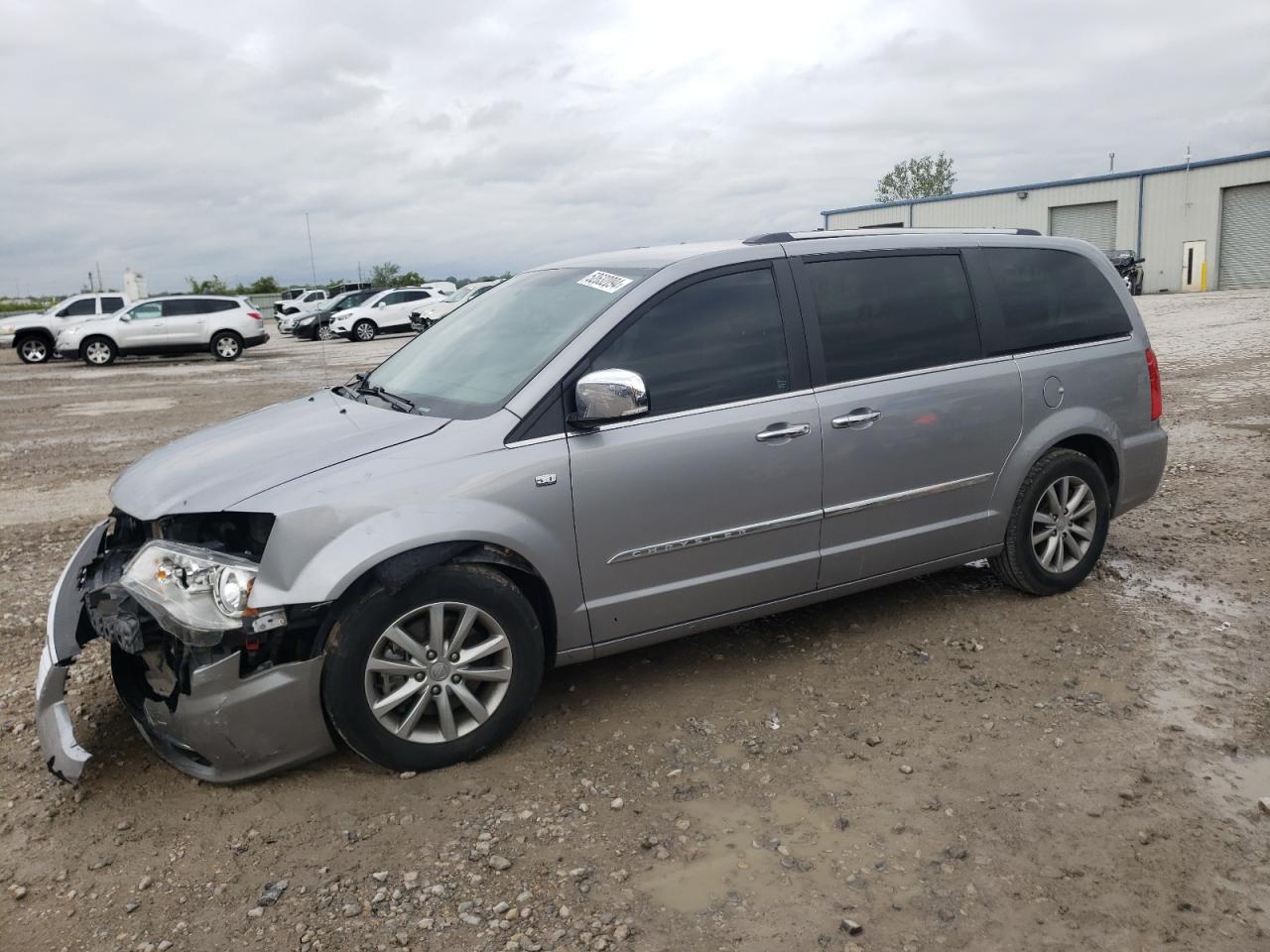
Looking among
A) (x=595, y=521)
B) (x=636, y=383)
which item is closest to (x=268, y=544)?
(x=595, y=521)

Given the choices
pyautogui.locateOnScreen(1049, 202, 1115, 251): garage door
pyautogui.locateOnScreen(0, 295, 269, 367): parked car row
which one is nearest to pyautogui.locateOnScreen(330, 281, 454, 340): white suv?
pyautogui.locateOnScreen(0, 295, 269, 367): parked car row

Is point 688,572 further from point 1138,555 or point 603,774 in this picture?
point 1138,555

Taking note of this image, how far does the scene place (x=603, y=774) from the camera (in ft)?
11.5

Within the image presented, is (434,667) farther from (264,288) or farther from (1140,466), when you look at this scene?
(264,288)

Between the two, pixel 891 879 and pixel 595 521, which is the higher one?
pixel 595 521

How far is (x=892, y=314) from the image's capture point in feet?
14.5

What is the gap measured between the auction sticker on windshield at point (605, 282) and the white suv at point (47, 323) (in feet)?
83.8

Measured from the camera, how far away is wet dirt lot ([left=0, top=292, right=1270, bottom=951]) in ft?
8.91

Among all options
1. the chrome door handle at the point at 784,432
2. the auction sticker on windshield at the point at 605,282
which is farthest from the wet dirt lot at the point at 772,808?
the auction sticker on windshield at the point at 605,282

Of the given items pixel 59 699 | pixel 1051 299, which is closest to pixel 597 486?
pixel 59 699

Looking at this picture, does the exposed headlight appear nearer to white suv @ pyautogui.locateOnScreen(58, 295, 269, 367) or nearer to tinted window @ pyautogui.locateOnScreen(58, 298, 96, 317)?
white suv @ pyautogui.locateOnScreen(58, 295, 269, 367)

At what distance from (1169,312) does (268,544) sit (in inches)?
1047

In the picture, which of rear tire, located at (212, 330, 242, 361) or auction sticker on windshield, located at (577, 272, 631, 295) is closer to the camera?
auction sticker on windshield, located at (577, 272, 631, 295)

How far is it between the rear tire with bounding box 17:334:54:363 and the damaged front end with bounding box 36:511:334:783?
26.3m
